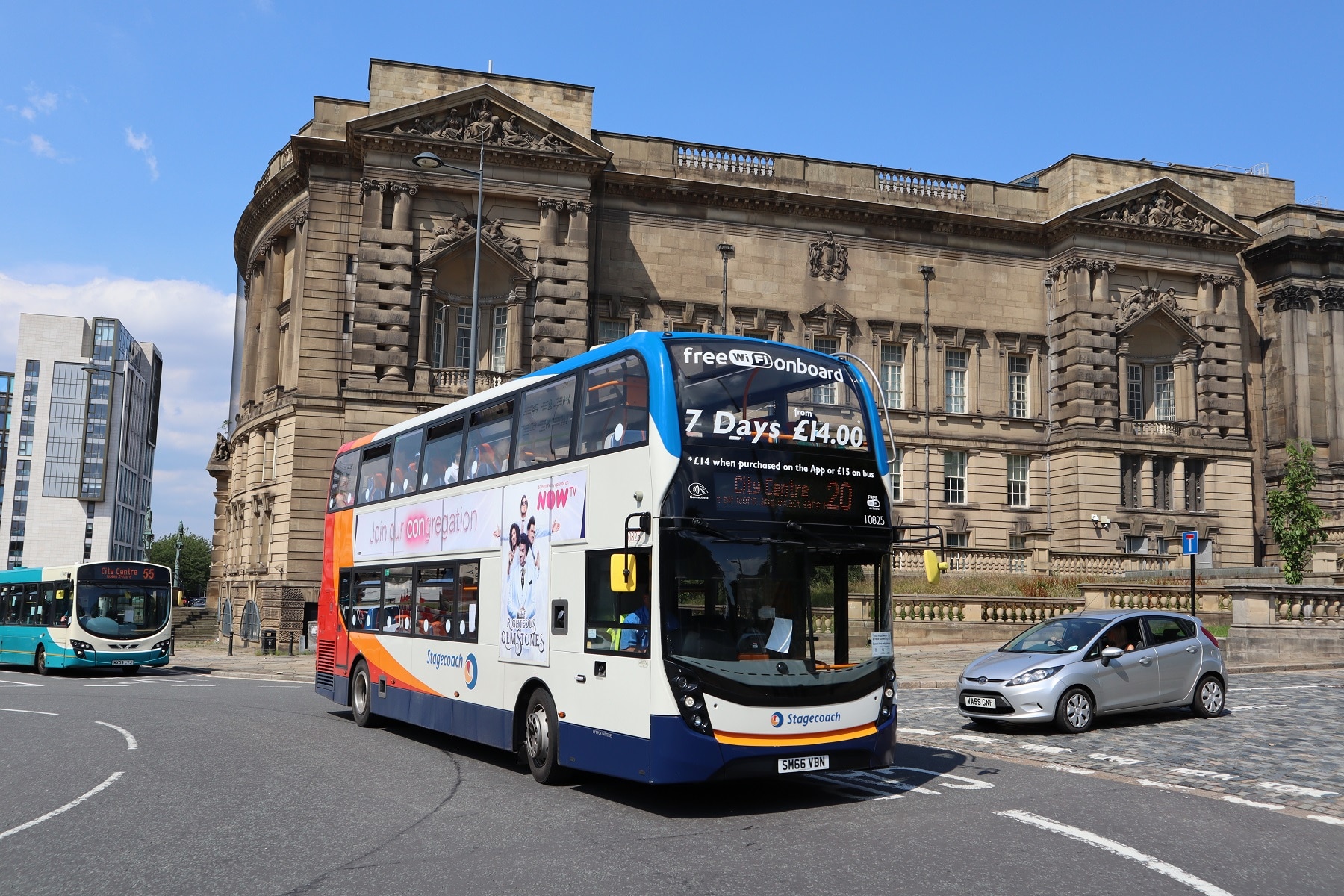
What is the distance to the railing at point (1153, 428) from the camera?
46.3 m

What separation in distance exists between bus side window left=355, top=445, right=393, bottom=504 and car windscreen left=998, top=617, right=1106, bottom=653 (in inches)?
358

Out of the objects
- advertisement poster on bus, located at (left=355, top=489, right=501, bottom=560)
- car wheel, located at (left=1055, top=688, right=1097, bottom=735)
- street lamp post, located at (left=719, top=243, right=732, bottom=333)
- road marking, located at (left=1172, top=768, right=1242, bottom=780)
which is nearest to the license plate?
road marking, located at (left=1172, top=768, right=1242, bottom=780)

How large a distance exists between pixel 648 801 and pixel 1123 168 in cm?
4270

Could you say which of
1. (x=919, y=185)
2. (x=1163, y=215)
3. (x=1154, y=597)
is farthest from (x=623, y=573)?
Answer: (x=1163, y=215)

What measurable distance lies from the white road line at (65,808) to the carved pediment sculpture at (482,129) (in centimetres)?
2959

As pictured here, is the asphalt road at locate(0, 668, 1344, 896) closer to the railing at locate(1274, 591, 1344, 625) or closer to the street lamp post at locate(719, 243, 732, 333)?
the railing at locate(1274, 591, 1344, 625)

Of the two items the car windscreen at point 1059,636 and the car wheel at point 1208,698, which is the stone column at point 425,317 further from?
the car wheel at point 1208,698

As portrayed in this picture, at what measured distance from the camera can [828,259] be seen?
4534cm

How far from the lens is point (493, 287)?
135ft

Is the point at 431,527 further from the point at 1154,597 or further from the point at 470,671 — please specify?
the point at 1154,597

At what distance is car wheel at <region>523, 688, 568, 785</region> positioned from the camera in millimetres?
11641

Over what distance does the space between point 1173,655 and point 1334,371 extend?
39534 millimetres

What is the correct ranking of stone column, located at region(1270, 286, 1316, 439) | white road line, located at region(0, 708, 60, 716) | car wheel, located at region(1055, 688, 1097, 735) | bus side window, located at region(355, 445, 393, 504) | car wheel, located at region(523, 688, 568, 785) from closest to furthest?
car wheel, located at region(523, 688, 568, 785)
car wheel, located at region(1055, 688, 1097, 735)
bus side window, located at region(355, 445, 393, 504)
white road line, located at region(0, 708, 60, 716)
stone column, located at region(1270, 286, 1316, 439)

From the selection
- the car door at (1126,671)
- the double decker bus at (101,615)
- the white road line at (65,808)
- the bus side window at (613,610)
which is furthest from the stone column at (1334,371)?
the white road line at (65,808)
